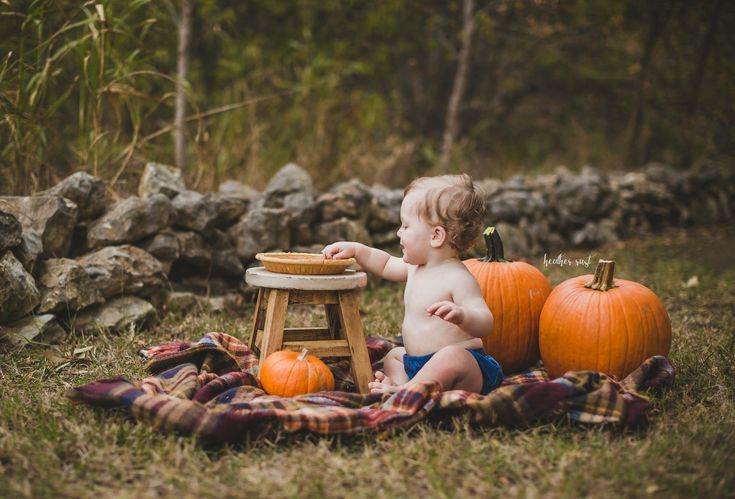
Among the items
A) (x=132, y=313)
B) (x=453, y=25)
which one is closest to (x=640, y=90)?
(x=453, y=25)

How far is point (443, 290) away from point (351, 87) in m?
7.33

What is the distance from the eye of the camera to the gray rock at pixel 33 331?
2.98 meters

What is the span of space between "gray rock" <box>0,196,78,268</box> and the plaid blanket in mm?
1185

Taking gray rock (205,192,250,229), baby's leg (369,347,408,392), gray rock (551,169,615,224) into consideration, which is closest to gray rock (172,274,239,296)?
gray rock (205,192,250,229)

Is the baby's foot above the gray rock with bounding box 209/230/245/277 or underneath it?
underneath

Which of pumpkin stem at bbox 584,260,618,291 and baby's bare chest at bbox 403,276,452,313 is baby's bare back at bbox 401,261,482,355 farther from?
pumpkin stem at bbox 584,260,618,291

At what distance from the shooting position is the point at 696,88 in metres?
9.41

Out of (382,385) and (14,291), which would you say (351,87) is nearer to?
(14,291)

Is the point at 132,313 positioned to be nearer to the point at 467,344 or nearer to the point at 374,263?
the point at 374,263

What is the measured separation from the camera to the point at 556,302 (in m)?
2.90

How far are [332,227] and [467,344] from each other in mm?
2284

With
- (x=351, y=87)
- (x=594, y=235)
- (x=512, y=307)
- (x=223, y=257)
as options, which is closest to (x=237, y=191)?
(x=223, y=257)

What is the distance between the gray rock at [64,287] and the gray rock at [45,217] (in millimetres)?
97

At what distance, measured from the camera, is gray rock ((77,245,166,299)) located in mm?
3396
